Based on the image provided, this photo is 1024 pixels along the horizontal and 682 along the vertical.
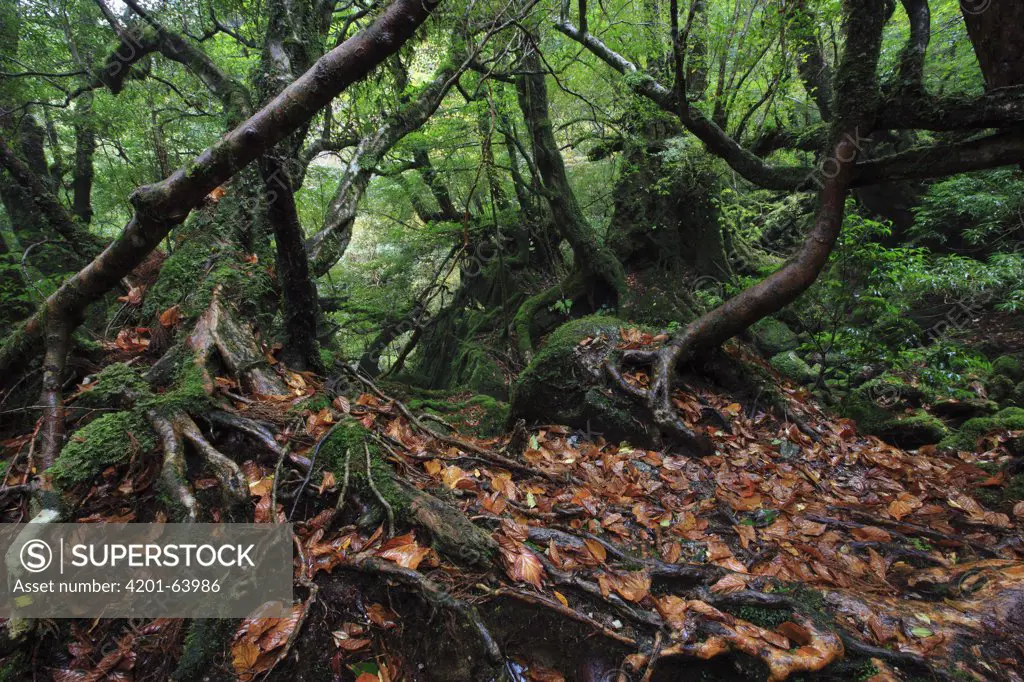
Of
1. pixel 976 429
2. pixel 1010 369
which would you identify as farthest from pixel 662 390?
pixel 1010 369

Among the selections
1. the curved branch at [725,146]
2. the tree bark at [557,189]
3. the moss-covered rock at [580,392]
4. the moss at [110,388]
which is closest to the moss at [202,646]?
the moss at [110,388]

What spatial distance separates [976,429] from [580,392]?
4.47 metres

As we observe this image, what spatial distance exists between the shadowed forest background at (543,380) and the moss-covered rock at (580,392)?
0.12 ft

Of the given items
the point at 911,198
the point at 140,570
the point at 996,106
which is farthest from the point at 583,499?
the point at 911,198

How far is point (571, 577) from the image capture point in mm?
2357

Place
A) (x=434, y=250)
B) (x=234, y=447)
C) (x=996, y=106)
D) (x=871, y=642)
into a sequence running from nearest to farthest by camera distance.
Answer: (x=871, y=642) → (x=234, y=447) → (x=996, y=106) → (x=434, y=250)

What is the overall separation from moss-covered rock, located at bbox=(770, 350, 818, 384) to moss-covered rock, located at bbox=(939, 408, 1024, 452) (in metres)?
2.27

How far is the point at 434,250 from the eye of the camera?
12492 millimetres

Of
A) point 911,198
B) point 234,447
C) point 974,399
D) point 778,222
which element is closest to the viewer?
point 234,447

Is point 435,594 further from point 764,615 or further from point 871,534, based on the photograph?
point 871,534

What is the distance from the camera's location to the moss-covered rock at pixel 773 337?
8.88 meters

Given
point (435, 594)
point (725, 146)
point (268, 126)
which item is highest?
point (725, 146)

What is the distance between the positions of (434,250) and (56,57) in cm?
801

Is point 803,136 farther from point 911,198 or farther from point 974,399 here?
point 911,198
